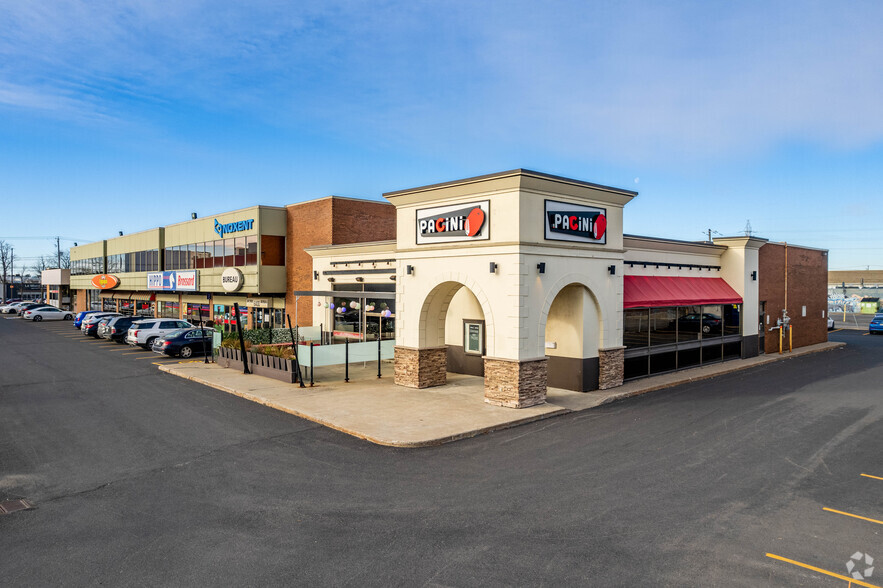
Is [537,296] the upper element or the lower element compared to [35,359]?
upper

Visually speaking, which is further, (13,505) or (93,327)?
(93,327)

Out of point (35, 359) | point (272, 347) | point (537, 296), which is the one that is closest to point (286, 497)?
point (537, 296)

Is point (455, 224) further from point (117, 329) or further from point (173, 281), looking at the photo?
point (173, 281)

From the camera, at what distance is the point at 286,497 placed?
8477 mm

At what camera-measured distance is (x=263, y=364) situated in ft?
63.6

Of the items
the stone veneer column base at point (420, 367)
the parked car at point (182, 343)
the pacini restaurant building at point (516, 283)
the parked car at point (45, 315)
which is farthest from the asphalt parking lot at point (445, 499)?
the parked car at point (45, 315)

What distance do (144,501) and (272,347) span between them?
1183cm

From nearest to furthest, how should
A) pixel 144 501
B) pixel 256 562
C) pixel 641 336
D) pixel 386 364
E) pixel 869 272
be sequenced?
1. pixel 256 562
2. pixel 144 501
3. pixel 641 336
4. pixel 386 364
5. pixel 869 272

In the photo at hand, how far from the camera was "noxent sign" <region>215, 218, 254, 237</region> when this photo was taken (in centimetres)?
3083

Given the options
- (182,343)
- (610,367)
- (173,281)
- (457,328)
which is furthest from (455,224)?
(173,281)

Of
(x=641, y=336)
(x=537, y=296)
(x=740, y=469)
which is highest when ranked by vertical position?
(x=537, y=296)

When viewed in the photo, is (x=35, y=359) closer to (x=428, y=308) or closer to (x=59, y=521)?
(x=428, y=308)

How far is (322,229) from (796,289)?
26077 millimetres

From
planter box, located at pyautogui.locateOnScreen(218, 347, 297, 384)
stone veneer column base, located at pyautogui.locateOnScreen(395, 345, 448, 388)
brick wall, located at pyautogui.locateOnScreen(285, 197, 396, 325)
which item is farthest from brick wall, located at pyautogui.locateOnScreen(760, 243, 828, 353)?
planter box, located at pyautogui.locateOnScreen(218, 347, 297, 384)
